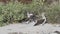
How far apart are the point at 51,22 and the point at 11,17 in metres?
1.62

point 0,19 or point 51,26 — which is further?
point 0,19

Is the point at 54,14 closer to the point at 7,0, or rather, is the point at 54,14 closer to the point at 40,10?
the point at 40,10

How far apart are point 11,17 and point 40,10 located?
1247 millimetres

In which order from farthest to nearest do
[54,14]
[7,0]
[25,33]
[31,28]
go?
1. [7,0]
2. [54,14]
3. [31,28]
4. [25,33]

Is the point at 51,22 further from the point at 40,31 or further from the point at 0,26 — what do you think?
the point at 0,26

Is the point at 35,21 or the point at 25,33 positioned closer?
the point at 25,33

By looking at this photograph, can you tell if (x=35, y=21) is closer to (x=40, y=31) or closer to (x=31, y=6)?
(x=31, y=6)

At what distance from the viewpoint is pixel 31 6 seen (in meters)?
11.3

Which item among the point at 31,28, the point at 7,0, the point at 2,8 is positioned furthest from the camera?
the point at 7,0

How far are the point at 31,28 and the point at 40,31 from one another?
0.62 meters

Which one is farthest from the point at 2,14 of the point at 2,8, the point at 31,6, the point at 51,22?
the point at 51,22

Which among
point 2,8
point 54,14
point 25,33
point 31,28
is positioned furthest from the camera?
point 2,8

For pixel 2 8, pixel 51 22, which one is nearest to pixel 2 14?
pixel 2 8

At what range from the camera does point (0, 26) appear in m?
10.1
